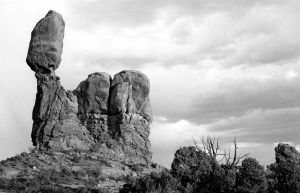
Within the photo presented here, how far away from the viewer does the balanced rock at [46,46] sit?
80812 millimetres

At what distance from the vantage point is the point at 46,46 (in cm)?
8125

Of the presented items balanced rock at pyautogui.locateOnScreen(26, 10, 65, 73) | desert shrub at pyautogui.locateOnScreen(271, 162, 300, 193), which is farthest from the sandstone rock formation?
desert shrub at pyautogui.locateOnScreen(271, 162, 300, 193)

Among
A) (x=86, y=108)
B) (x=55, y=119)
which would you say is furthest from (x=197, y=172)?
(x=86, y=108)

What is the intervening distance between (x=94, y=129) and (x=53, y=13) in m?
20.6

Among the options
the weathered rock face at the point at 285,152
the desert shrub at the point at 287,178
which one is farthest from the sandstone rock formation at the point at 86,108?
the desert shrub at the point at 287,178

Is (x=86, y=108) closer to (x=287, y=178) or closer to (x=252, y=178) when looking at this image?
(x=252, y=178)

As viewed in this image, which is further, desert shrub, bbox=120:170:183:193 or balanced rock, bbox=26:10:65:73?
balanced rock, bbox=26:10:65:73

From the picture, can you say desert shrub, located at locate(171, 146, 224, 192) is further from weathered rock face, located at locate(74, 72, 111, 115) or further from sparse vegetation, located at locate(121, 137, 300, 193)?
weathered rock face, located at locate(74, 72, 111, 115)

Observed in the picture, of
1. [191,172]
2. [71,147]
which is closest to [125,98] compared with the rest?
[71,147]

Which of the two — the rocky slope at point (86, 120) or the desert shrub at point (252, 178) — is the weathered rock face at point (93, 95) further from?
the desert shrub at point (252, 178)

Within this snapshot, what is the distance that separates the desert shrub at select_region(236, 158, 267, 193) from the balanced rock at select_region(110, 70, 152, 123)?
37186 mm

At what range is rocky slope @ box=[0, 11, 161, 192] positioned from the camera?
7312 centimetres

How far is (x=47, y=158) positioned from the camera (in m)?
72.6

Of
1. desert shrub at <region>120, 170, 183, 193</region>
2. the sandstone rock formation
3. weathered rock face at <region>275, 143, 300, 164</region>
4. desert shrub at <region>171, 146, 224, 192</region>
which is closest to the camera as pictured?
desert shrub at <region>120, 170, 183, 193</region>
